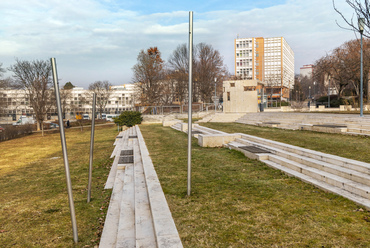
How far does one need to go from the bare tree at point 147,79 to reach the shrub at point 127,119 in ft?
44.6

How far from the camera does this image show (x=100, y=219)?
15.7 ft

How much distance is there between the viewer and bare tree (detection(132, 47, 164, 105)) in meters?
46.0

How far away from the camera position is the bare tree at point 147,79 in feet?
151

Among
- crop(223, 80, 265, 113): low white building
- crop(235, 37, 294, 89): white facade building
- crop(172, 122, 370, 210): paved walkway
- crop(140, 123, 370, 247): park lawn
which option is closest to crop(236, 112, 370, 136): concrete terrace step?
crop(172, 122, 370, 210): paved walkway

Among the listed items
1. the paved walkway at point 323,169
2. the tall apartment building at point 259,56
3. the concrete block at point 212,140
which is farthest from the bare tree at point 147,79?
the tall apartment building at point 259,56

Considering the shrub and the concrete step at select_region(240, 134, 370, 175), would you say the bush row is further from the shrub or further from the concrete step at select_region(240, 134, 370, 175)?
the concrete step at select_region(240, 134, 370, 175)

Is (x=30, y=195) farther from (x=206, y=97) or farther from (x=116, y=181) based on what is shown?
(x=206, y=97)

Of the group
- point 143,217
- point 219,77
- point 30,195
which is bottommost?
point 30,195

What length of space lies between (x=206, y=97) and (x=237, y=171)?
1782 inches

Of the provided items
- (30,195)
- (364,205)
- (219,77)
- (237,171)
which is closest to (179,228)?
(364,205)

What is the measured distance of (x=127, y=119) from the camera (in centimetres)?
3141

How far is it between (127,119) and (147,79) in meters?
16.9

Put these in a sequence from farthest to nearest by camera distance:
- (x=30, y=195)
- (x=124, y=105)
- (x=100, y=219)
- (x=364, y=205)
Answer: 1. (x=124, y=105)
2. (x=30, y=195)
3. (x=100, y=219)
4. (x=364, y=205)

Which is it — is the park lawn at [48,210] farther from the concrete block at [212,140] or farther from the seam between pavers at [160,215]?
the concrete block at [212,140]
